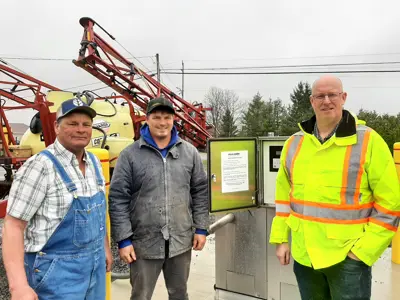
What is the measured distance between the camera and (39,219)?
1.59 metres

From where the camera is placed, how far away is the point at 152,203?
89.1 inches

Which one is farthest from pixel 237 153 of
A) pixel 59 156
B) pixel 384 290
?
pixel 384 290

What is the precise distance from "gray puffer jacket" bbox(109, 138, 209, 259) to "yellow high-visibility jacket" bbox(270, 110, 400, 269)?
0.77m

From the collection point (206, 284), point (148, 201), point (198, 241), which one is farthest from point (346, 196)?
point (206, 284)

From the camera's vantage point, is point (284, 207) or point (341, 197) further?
point (284, 207)

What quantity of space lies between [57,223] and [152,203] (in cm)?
74

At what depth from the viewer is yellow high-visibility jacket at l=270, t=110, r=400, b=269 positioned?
1.73 metres

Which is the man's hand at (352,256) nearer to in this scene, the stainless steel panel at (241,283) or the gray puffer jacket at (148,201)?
the gray puffer jacket at (148,201)

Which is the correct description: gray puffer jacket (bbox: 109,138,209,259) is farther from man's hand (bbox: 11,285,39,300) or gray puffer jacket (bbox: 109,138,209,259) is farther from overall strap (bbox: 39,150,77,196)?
man's hand (bbox: 11,285,39,300)

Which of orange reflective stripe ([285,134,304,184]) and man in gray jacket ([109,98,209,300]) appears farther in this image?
man in gray jacket ([109,98,209,300])

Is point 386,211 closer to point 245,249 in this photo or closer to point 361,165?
point 361,165

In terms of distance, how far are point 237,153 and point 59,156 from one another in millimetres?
1453

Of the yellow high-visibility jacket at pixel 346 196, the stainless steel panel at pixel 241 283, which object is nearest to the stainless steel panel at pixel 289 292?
the stainless steel panel at pixel 241 283

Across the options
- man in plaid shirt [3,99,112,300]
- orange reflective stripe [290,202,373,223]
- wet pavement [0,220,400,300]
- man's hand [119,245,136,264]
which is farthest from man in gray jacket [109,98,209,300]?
wet pavement [0,220,400,300]
